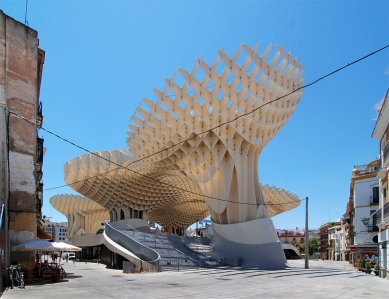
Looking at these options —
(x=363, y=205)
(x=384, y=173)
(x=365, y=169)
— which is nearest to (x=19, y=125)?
(x=384, y=173)

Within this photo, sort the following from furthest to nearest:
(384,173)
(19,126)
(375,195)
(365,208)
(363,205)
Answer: (363,205)
(365,208)
(375,195)
(384,173)
(19,126)

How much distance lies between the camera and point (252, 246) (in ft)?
111

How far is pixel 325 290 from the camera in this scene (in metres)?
16.5

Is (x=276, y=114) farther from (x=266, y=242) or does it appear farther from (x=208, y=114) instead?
(x=266, y=242)

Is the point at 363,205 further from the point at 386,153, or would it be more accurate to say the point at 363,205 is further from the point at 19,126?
the point at 19,126

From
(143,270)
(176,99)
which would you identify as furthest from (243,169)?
(143,270)

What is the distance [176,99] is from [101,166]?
73.7ft

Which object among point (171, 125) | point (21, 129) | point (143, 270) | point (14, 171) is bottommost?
point (143, 270)

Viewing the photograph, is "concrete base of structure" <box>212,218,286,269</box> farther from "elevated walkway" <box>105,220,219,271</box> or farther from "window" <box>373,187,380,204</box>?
"window" <box>373,187,380,204</box>

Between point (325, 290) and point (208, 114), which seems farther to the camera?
point (208, 114)

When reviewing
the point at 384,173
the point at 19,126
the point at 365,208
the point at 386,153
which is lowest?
the point at 365,208

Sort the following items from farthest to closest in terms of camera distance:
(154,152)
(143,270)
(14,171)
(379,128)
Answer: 1. (154,152)
2. (143,270)
3. (379,128)
4. (14,171)

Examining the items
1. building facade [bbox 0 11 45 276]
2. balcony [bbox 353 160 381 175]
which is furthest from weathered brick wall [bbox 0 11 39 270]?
balcony [bbox 353 160 381 175]

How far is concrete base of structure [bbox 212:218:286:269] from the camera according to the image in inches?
1318
